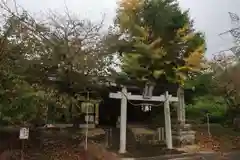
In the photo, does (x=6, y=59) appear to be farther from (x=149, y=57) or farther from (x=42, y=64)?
(x=149, y=57)

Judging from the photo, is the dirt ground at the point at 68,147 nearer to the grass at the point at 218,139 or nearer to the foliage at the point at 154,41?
the grass at the point at 218,139

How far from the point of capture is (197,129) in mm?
24641

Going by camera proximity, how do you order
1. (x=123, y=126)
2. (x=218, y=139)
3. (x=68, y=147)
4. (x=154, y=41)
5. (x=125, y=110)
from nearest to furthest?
1. (x=68, y=147)
2. (x=123, y=126)
3. (x=125, y=110)
4. (x=154, y=41)
5. (x=218, y=139)

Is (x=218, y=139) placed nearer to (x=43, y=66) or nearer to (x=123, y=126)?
(x=123, y=126)

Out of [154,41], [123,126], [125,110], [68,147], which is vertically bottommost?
[68,147]

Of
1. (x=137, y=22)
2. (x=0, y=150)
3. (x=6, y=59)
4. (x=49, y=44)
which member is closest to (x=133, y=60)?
(x=137, y=22)

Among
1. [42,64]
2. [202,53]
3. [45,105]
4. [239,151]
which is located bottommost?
[239,151]

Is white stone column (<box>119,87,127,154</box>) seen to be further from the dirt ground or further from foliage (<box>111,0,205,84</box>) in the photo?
foliage (<box>111,0,205,84</box>)

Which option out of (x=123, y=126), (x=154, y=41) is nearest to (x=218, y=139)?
(x=154, y=41)

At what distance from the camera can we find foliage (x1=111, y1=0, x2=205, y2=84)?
19.3m

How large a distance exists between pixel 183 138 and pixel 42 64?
1058 cm

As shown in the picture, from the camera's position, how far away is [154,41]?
774 inches

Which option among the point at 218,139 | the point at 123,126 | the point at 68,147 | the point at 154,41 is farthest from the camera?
the point at 218,139

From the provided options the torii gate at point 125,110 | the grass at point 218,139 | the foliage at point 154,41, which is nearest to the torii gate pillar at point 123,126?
the torii gate at point 125,110
